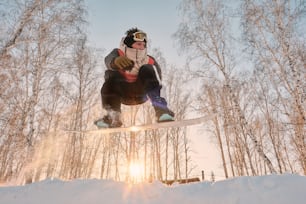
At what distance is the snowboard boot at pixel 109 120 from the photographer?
314 centimetres

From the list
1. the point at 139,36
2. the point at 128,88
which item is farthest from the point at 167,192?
the point at 139,36

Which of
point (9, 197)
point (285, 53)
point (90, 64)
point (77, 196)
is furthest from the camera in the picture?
point (90, 64)

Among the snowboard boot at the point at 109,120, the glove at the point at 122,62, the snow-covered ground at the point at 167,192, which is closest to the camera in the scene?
the snow-covered ground at the point at 167,192

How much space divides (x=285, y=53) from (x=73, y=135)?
9.18m

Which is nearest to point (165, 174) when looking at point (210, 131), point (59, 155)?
point (210, 131)

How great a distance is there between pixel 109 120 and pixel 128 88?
22.8 inches

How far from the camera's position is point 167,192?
2.34 meters

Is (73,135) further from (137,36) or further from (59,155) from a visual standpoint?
(137,36)

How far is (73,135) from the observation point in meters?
11.1

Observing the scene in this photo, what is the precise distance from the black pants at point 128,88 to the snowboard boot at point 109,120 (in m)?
0.10

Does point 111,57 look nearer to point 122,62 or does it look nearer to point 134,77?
point 122,62

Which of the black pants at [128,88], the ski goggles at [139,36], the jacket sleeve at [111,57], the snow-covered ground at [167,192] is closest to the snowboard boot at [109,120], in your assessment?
the black pants at [128,88]

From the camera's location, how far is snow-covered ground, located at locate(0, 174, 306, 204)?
6.52 feet

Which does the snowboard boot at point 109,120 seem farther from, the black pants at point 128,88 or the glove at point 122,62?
the glove at point 122,62
